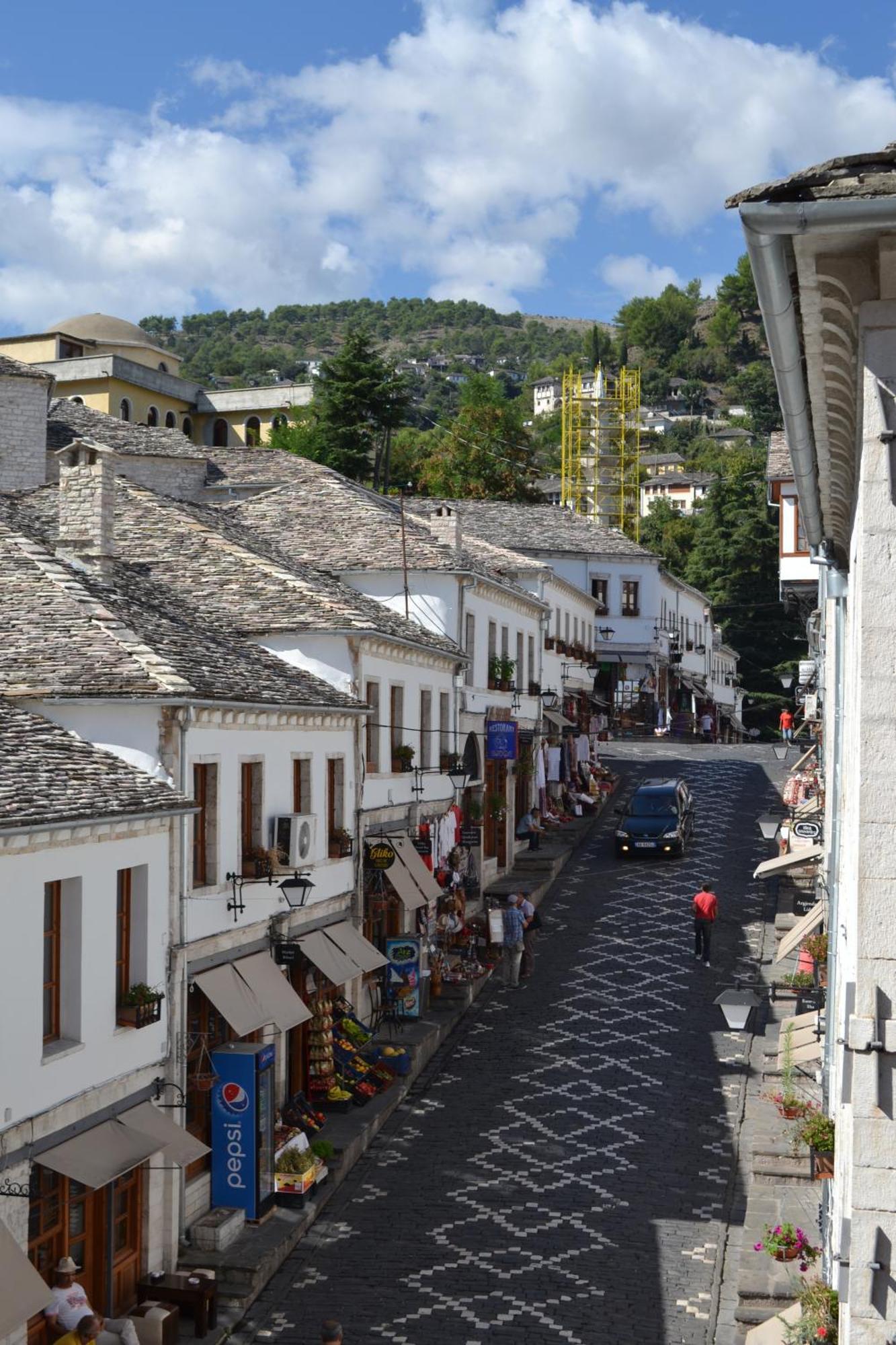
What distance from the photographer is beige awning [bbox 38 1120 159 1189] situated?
15.1m

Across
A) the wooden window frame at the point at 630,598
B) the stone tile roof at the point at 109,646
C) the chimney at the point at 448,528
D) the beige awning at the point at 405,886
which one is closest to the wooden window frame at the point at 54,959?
the stone tile roof at the point at 109,646

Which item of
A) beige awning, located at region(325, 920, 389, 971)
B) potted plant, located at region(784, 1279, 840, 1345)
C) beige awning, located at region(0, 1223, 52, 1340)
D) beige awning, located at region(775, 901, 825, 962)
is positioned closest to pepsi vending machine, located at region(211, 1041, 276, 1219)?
beige awning, located at region(325, 920, 389, 971)

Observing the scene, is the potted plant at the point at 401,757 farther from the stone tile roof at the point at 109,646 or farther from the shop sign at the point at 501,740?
the shop sign at the point at 501,740

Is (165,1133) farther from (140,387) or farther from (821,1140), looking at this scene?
(140,387)

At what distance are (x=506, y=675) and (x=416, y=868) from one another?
11.8m

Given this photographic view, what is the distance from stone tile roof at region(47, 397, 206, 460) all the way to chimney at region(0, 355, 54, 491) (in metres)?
5.85

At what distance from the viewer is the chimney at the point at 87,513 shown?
23188 millimetres

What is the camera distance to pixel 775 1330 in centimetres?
1424

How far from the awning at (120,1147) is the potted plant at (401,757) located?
1360 centimetres

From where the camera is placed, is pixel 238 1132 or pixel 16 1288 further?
pixel 238 1132

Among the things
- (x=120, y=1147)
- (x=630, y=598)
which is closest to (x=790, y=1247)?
(x=120, y=1147)

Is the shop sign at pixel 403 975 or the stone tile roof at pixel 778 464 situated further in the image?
the stone tile roof at pixel 778 464

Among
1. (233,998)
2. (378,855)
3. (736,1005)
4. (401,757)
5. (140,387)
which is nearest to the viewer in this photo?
(736,1005)

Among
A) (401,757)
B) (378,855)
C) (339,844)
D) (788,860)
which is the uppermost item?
(401,757)
